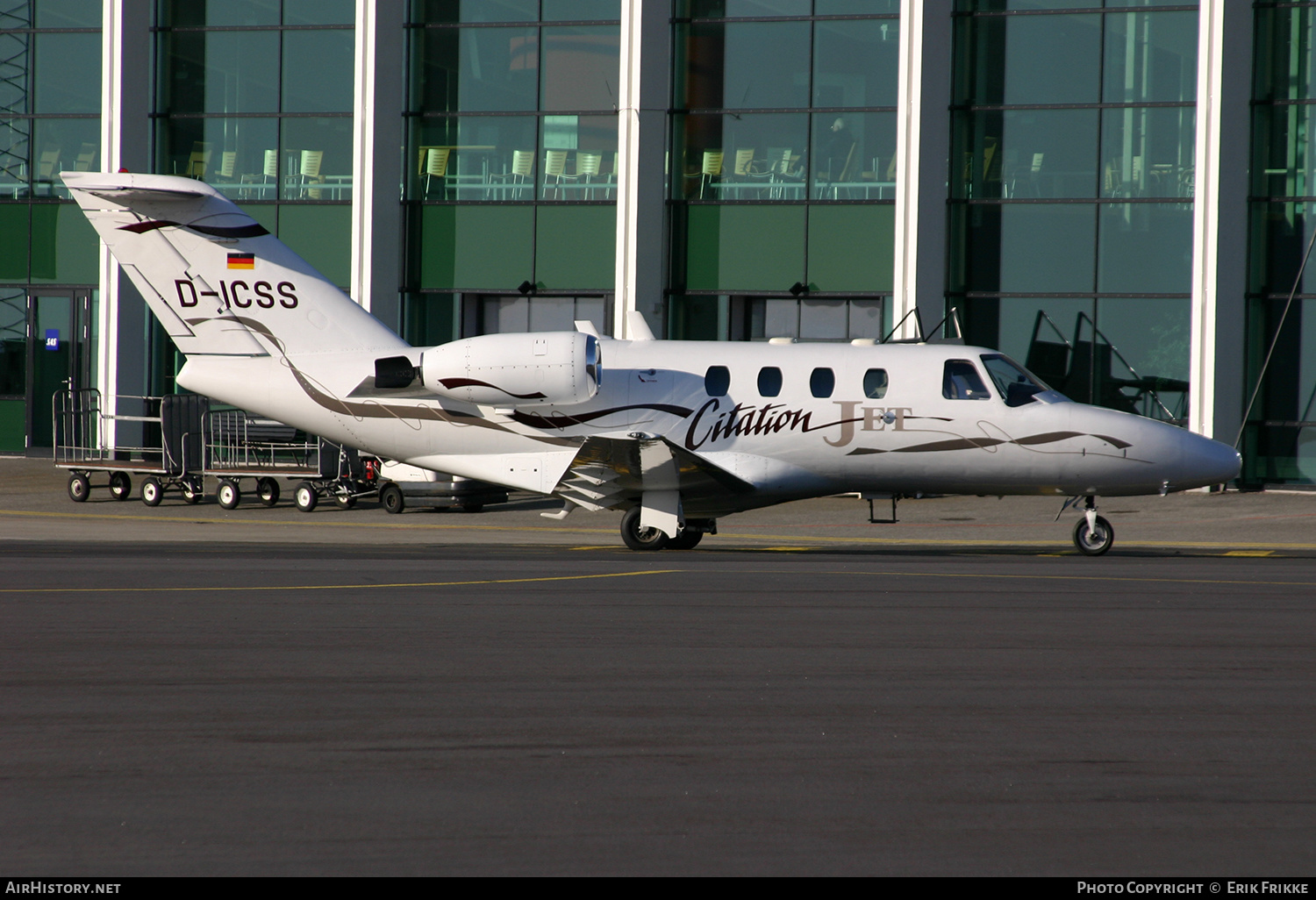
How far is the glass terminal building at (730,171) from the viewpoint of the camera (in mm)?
26609

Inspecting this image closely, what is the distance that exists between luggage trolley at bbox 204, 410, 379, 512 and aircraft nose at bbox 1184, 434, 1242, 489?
14.0m

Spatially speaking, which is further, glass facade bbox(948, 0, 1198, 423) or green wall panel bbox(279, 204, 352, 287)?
green wall panel bbox(279, 204, 352, 287)

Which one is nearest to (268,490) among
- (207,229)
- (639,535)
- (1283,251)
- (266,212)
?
(266,212)

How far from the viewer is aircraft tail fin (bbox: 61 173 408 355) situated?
17.4 m

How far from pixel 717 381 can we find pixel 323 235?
16.1 meters

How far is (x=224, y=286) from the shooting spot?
17531 millimetres

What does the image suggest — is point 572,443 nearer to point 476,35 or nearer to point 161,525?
point 161,525

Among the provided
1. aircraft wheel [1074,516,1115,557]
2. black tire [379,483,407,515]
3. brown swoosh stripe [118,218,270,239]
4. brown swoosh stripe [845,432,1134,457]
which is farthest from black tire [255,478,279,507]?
aircraft wheel [1074,516,1115,557]

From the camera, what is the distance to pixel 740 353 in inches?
675

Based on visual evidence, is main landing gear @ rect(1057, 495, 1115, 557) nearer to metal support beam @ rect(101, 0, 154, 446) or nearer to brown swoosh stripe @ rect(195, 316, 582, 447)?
brown swoosh stripe @ rect(195, 316, 582, 447)

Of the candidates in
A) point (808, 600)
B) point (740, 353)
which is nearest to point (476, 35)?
point (740, 353)

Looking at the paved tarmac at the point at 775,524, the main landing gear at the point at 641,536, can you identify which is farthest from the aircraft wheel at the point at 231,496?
the main landing gear at the point at 641,536

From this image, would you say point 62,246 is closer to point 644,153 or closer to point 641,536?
point 644,153

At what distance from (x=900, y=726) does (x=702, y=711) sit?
3.45 ft
